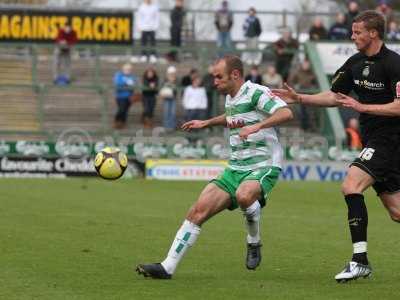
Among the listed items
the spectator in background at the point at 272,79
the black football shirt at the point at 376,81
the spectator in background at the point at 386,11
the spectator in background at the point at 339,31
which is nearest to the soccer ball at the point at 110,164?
the black football shirt at the point at 376,81

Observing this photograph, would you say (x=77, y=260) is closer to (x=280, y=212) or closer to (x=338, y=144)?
(x=280, y=212)

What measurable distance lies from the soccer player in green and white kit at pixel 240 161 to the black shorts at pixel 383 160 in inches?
29.9

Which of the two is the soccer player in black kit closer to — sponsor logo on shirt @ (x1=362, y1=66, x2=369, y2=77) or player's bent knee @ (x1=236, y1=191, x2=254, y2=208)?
sponsor logo on shirt @ (x1=362, y1=66, x2=369, y2=77)

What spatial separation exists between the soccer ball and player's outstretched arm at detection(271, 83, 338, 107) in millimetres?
2399

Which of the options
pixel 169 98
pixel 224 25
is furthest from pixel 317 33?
pixel 169 98

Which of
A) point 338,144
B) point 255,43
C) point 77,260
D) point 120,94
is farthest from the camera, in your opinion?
point 255,43

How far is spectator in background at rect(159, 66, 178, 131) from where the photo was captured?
31.1 metres

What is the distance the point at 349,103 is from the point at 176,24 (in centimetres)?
2528

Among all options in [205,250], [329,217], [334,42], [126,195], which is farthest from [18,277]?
[334,42]

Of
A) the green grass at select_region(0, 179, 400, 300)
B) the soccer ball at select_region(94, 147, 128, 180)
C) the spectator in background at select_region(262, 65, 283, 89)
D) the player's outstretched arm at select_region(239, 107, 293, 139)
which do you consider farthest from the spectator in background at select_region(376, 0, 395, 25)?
the player's outstretched arm at select_region(239, 107, 293, 139)

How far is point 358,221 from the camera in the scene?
9383 millimetres

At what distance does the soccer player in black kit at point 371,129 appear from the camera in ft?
30.6

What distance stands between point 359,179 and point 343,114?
22821 millimetres

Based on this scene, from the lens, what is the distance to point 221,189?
9.67 metres
